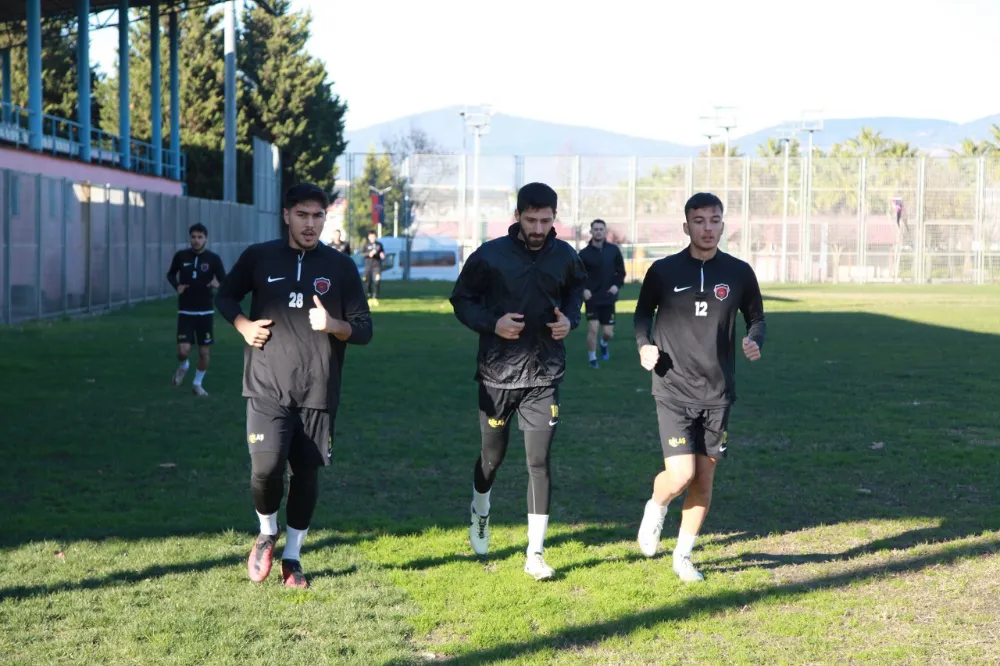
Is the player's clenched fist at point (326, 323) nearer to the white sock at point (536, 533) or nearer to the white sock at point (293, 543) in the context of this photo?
the white sock at point (293, 543)

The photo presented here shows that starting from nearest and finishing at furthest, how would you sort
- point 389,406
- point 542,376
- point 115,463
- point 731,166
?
point 542,376 < point 115,463 < point 389,406 < point 731,166

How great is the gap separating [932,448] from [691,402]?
518cm

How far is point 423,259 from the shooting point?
2327 inches

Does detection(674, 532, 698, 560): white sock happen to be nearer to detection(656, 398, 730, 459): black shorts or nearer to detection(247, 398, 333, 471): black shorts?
detection(656, 398, 730, 459): black shorts

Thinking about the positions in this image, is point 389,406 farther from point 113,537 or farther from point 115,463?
point 113,537

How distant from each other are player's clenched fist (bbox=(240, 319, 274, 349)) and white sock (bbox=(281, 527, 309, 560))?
3.37 ft

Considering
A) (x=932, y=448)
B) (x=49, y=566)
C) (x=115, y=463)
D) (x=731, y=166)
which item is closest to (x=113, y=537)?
(x=49, y=566)

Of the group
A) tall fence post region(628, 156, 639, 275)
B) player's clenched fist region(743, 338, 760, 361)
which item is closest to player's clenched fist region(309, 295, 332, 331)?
player's clenched fist region(743, 338, 760, 361)

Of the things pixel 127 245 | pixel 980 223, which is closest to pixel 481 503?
pixel 127 245

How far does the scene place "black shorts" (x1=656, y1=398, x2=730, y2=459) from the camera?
6.58 meters

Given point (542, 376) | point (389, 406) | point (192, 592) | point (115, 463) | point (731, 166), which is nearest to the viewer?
point (192, 592)

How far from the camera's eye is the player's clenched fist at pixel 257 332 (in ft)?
20.2

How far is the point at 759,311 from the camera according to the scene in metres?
6.87

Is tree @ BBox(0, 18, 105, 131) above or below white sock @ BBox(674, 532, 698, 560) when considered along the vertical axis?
above
